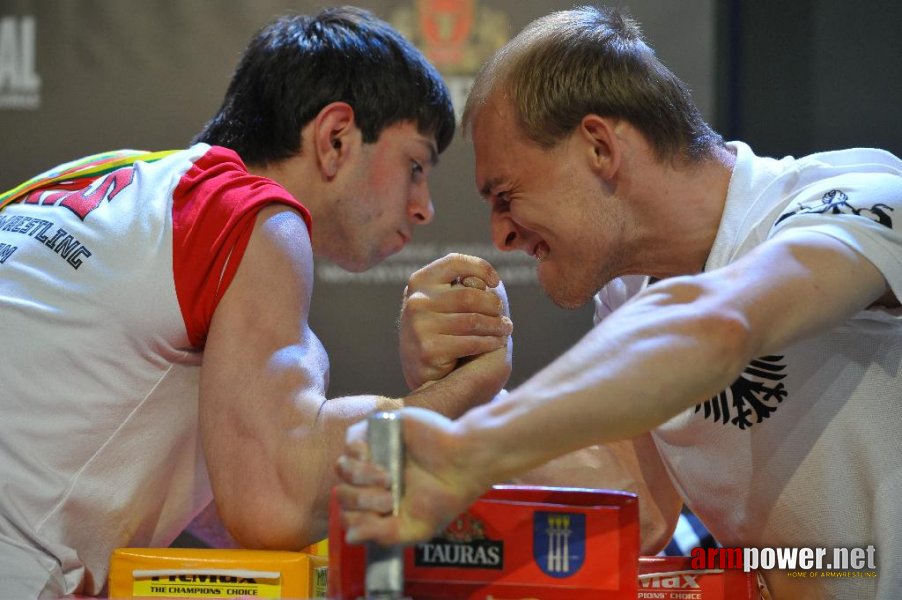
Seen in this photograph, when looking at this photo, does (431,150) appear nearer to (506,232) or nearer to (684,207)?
(506,232)

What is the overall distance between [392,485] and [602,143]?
91 cm

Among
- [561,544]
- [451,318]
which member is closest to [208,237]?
[451,318]

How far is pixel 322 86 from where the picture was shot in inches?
77.4

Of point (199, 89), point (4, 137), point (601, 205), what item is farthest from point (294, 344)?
point (4, 137)

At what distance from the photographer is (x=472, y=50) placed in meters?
2.93

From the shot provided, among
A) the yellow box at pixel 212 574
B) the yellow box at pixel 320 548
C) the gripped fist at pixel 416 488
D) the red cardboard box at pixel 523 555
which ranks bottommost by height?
the yellow box at pixel 320 548

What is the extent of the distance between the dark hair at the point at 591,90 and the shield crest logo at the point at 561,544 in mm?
774

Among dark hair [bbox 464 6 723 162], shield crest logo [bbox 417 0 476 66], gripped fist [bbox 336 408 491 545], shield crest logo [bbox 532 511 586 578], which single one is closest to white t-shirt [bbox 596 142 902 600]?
dark hair [bbox 464 6 723 162]

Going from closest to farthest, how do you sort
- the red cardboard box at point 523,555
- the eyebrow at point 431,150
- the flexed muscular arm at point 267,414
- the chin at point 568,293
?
the red cardboard box at point 523,555 < the flexed muscular arm at point 267,414 < the chin at point 568,293 < the eyebrow at point 431,150

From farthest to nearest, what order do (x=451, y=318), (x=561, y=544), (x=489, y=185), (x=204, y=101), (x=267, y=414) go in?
(x=204, y=101) < (x=489, y=185) < (x=451, y=318) < (x=267, y=414) < (x=561, y=544)

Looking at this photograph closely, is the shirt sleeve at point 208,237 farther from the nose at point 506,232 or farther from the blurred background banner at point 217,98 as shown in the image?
the blurred background banner at point 217,98

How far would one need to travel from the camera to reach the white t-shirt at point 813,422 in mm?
1463
